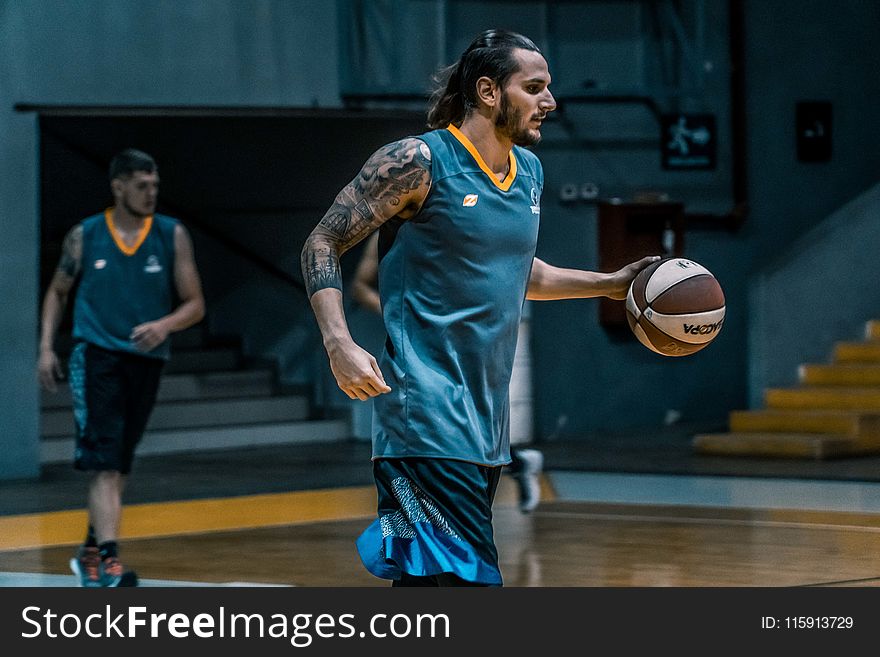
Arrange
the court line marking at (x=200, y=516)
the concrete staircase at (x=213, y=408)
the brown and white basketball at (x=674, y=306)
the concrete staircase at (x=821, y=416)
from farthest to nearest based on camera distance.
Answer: the concrete staircase at (x=213, y=408) → the concrete staircase at (x=821, y=416) → the court line marking at (x=200, y=516) → the brown and white basketball at (x=674, y=306)

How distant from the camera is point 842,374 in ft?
49.7

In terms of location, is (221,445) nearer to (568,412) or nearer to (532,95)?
(568,412)

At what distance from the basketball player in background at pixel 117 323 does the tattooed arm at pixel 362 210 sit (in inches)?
133

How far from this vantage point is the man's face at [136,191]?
8.38 metres

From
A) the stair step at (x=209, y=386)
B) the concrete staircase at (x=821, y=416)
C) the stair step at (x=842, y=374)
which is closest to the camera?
the concrete staircase at (x=821, y=416)

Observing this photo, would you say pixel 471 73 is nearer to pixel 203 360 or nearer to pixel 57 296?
pixel 57 296

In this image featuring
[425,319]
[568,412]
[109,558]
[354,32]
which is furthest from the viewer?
[568,412]

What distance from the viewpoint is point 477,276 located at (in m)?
4.97

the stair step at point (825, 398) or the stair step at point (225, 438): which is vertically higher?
the stair step at point (825, 398)

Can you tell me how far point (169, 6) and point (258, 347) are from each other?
4.12 metres

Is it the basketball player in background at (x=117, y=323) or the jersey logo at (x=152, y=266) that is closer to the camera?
the basketball player in background at (x=117, y=323)

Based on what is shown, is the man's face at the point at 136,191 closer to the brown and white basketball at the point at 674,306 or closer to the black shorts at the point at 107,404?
the black shorts at the point at 107,404

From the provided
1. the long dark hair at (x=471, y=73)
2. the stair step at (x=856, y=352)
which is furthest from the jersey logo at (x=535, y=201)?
the stair step at (x=856, y=352)
